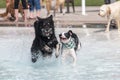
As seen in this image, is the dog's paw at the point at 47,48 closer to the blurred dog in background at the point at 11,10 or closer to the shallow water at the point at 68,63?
the shallow water at the point at 68,63

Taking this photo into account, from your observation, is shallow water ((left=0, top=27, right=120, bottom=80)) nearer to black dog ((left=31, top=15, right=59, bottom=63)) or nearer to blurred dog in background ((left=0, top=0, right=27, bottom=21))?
black dog ((left=31, top=15, right=59, bottom=63))

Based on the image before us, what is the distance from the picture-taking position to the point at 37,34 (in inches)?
381

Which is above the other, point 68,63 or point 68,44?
point 68,44

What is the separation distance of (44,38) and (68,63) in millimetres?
795

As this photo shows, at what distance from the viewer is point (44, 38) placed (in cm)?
970

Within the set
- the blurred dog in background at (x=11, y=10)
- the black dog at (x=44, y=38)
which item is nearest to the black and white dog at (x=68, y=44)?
the black dog at (x=44, y=38)

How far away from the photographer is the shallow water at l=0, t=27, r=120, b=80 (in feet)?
30.1

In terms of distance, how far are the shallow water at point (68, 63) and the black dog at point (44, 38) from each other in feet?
0.99

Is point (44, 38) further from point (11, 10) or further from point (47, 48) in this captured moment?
point (11, 10)

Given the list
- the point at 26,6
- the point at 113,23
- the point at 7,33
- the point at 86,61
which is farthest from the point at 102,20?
the point at 86,61

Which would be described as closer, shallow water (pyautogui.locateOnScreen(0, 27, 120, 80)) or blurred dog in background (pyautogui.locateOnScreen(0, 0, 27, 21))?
shallow water (pyautogui.locateOnScreen(0, 27, 120, 80))

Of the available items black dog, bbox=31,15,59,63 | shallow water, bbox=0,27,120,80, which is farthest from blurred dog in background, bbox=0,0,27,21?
black dog, bbox=31,15,59,63

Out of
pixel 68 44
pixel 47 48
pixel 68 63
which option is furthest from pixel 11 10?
pixel 68 44

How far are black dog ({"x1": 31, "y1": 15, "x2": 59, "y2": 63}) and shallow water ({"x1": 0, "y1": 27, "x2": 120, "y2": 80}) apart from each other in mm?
301
